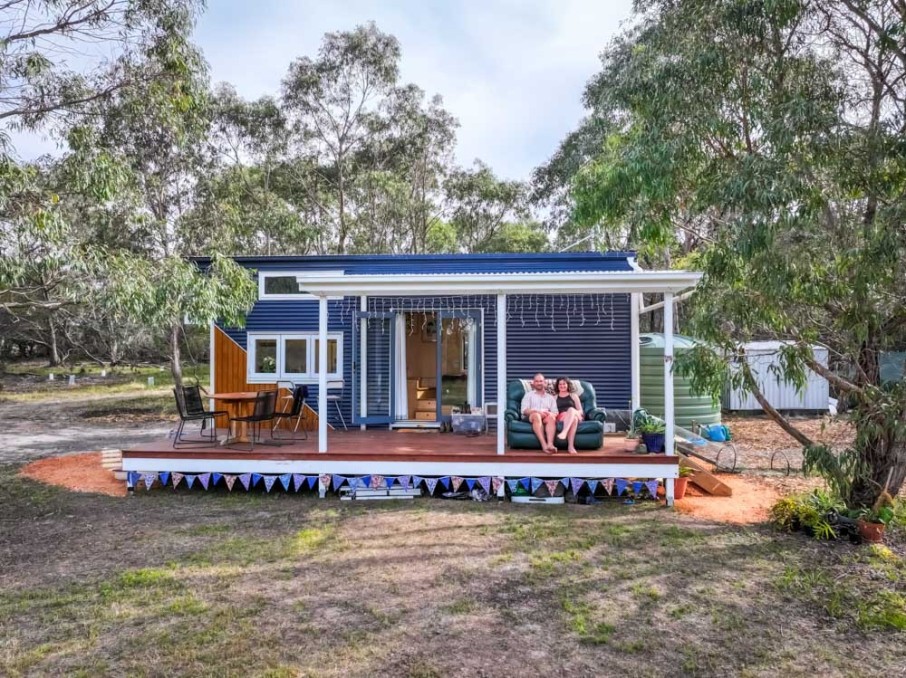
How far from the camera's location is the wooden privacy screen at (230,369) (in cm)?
952

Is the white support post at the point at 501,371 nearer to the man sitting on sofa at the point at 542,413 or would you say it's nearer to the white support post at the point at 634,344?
the man sitting on sofa at the point at 542,413

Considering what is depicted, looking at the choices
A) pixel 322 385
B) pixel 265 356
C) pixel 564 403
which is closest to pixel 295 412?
pixel 322 385

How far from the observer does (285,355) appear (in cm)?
965

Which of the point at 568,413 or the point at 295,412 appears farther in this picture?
the point at 295,412

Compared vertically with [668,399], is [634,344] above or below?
above

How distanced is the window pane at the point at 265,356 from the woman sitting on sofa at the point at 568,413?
496cm

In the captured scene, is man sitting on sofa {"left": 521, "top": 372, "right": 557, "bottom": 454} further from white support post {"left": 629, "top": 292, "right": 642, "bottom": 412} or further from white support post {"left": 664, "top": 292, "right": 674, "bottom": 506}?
white support post {"left": 629, "top": 292, "right": 642, "bottom": 412}

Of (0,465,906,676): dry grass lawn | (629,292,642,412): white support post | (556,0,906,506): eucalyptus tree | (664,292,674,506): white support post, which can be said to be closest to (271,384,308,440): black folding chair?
(0,465,906,676): dry grass lawn

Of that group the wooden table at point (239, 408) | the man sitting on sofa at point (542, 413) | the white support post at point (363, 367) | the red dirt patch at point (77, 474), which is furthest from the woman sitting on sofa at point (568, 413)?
the red dirt patch at point (77, 474)

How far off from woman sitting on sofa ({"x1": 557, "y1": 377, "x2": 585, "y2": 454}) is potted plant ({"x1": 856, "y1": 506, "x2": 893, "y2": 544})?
273 cm

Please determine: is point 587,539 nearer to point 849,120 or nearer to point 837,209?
point 837,209

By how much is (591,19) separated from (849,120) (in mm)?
4514

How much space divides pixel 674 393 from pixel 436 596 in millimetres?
8230

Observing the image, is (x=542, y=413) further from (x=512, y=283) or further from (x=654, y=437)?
(x=512, y=283)
